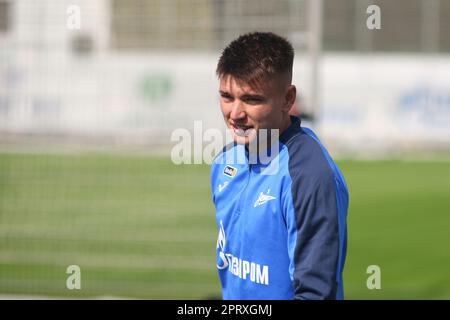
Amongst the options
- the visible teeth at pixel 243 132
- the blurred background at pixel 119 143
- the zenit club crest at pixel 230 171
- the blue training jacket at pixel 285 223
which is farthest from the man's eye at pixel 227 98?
the blurred background at pixel 119 143

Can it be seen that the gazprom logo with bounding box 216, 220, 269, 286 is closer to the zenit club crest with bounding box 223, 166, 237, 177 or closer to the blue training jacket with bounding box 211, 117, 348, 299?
the blue training jacket with bounding box 211, 117, 348, 299

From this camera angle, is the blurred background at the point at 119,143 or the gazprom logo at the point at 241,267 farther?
the blurred background at the point at 119,143

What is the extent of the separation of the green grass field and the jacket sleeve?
5.09m

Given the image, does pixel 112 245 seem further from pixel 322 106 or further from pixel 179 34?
pixel 322 106

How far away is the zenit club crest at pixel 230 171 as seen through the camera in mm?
3123

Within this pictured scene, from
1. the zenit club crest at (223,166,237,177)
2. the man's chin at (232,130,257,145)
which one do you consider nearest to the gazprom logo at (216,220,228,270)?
the zenit club crest at (223,166,237,177)

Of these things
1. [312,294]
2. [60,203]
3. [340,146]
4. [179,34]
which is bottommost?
[340,146]

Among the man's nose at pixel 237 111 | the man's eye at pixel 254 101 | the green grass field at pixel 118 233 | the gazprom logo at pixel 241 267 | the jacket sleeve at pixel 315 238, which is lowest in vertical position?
the green grass field at pixel 118 233

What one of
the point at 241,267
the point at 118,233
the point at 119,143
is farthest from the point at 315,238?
the point at 118,233

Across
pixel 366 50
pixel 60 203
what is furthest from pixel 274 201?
pixel 366 50

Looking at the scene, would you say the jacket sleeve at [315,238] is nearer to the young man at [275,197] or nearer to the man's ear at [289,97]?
the young man at [275,197]

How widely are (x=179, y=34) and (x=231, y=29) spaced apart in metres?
0.55

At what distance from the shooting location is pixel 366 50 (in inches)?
1043

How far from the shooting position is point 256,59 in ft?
9.27
